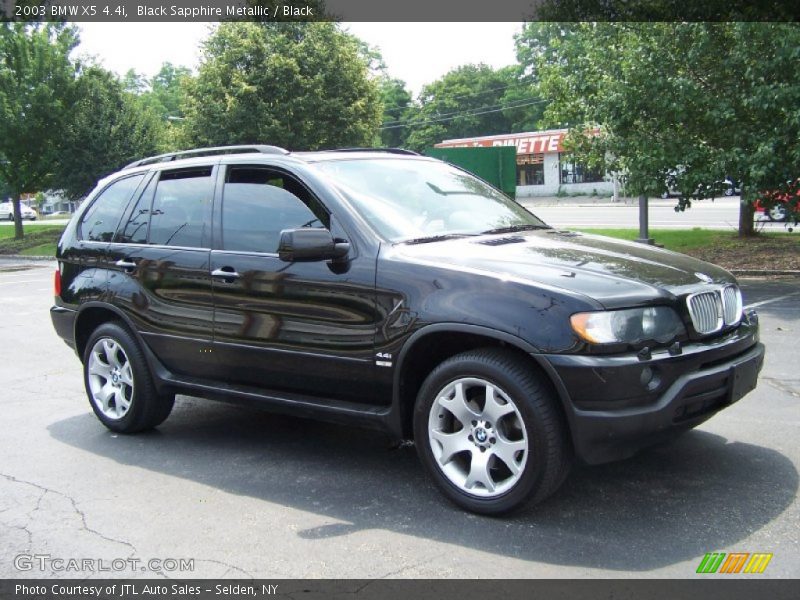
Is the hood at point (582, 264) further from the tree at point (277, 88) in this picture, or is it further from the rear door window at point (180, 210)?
the tree at point (277, 88)

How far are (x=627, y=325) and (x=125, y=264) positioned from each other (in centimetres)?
355

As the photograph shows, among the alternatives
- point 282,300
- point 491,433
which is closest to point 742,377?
point 491,433

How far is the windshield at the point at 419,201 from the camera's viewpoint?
15.4ft

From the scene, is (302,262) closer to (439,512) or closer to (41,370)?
(439,512)

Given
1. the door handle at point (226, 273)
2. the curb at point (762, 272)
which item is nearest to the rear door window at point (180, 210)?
the door handle at point (226, 273)

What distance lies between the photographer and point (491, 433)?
3982 millimetres

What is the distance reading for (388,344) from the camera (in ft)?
14.1

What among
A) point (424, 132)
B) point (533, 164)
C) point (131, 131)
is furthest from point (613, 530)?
point (424, 132)

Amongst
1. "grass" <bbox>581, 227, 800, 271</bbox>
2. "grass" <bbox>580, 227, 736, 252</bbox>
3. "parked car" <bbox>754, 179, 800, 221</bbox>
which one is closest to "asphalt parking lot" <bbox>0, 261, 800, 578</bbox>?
"parked car" <bbox>754, 179, 800, 221</bbox>

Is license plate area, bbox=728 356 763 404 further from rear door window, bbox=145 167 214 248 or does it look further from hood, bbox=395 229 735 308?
rear door window, bbox=145 167 214 248

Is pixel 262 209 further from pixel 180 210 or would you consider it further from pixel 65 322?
pixel 65 322

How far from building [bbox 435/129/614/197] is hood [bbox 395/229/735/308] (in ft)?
162

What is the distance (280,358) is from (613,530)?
2.07 m

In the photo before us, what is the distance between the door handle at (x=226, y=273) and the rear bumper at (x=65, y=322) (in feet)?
5.30
